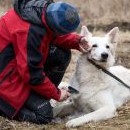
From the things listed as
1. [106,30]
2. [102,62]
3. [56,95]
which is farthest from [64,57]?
[106,30]

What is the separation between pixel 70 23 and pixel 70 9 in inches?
5.7

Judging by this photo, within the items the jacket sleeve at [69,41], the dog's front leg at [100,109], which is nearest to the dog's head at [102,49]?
the jacket sleeve at [69,41]

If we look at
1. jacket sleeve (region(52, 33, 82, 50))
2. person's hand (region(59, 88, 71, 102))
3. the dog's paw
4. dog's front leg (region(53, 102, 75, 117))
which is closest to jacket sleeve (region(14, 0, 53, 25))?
jacket sleeve (region(52, 33, 82, 50))

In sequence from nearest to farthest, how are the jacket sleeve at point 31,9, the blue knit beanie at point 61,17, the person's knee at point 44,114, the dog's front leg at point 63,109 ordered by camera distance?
the blue knit beanie at point 61,17 < the jacket sleeve at point 31,9 < the person's knee at point 44,114 < the dog's front leg at point 63,109

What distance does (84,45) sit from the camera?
686 cm

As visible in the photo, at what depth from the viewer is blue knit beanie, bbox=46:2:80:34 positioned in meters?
6.04

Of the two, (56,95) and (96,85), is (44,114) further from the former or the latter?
(96,85)

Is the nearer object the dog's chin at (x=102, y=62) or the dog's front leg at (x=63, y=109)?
the dog's chin at (x=102, y=62)

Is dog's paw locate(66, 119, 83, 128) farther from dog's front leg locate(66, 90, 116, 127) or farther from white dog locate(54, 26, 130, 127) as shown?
white dog locate(54, 26, 130, 127)

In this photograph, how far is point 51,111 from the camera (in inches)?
263

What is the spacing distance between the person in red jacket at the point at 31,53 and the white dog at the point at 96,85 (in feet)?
0.84

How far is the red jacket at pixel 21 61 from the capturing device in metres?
6.12

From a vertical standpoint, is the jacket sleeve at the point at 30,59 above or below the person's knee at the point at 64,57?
→ above

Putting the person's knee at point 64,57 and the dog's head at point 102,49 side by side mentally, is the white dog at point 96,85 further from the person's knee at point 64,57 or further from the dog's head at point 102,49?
the person's knee at point 64,57
